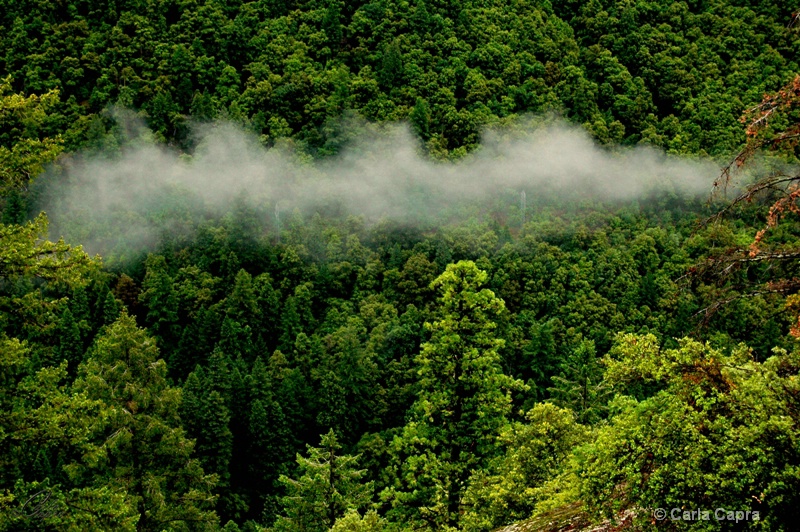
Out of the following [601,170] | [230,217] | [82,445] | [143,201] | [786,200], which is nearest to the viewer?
[786,200]

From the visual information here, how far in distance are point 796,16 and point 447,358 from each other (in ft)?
39.8

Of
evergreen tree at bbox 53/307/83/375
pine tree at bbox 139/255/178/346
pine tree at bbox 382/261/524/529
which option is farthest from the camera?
pine tree at bbox 139/255/178/346

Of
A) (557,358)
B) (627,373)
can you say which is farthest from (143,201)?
(627,373)

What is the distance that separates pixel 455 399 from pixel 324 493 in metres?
8.39

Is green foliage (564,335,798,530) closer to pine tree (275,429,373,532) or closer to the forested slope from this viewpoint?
pine tree (275,429,373,532)

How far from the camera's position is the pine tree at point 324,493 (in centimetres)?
2536

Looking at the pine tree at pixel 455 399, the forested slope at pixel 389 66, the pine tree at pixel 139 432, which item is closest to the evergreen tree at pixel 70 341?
the forested slope at pixel 389 66

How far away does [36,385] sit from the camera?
1277 cm

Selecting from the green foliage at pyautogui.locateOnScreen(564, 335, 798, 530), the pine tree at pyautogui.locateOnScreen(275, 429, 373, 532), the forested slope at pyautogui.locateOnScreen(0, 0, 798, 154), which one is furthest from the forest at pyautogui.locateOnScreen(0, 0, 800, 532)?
the forested slope at pyautogui.locateOnScreen(0, 0, 798, 154)

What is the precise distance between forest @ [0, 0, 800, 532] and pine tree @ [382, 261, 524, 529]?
0.29ft

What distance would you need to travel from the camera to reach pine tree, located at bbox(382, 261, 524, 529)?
63.5 ft

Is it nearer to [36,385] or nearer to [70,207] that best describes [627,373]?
[36,385]

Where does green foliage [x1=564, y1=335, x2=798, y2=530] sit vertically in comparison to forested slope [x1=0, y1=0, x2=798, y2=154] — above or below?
below

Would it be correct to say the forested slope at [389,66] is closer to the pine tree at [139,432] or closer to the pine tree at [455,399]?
the pine tree at [139,432]
